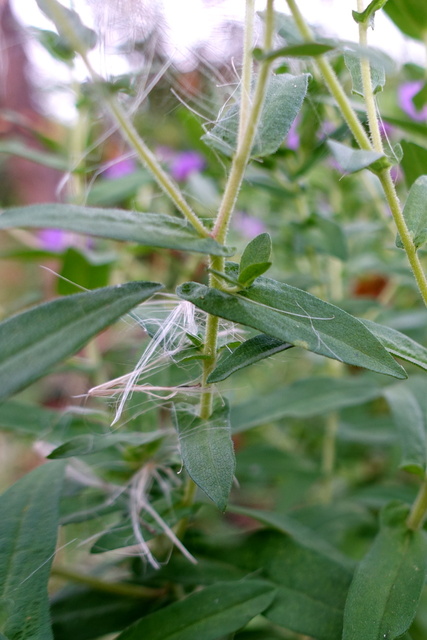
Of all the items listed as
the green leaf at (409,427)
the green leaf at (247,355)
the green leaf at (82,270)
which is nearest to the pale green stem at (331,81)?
the green leaf at (247,355)

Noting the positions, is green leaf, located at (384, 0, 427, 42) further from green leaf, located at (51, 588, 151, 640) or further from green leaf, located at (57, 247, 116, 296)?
green leaf, located at (51, 588, 151, 640)

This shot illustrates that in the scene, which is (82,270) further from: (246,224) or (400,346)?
(246,224)

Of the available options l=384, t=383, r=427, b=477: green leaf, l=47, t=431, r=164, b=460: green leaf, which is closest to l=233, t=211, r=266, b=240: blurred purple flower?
l=384, t=383, r=427, b=477: green leaf

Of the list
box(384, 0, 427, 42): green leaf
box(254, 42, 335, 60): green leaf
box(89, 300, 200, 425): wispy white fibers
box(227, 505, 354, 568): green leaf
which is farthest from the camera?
box(384, 0, 427, 42): green leaf

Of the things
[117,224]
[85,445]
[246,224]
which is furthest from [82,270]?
[246,224]

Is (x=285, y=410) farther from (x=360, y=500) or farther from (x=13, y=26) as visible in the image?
(x=13, y=26)

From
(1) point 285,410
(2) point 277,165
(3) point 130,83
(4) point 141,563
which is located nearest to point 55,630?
(4) point 141,563
